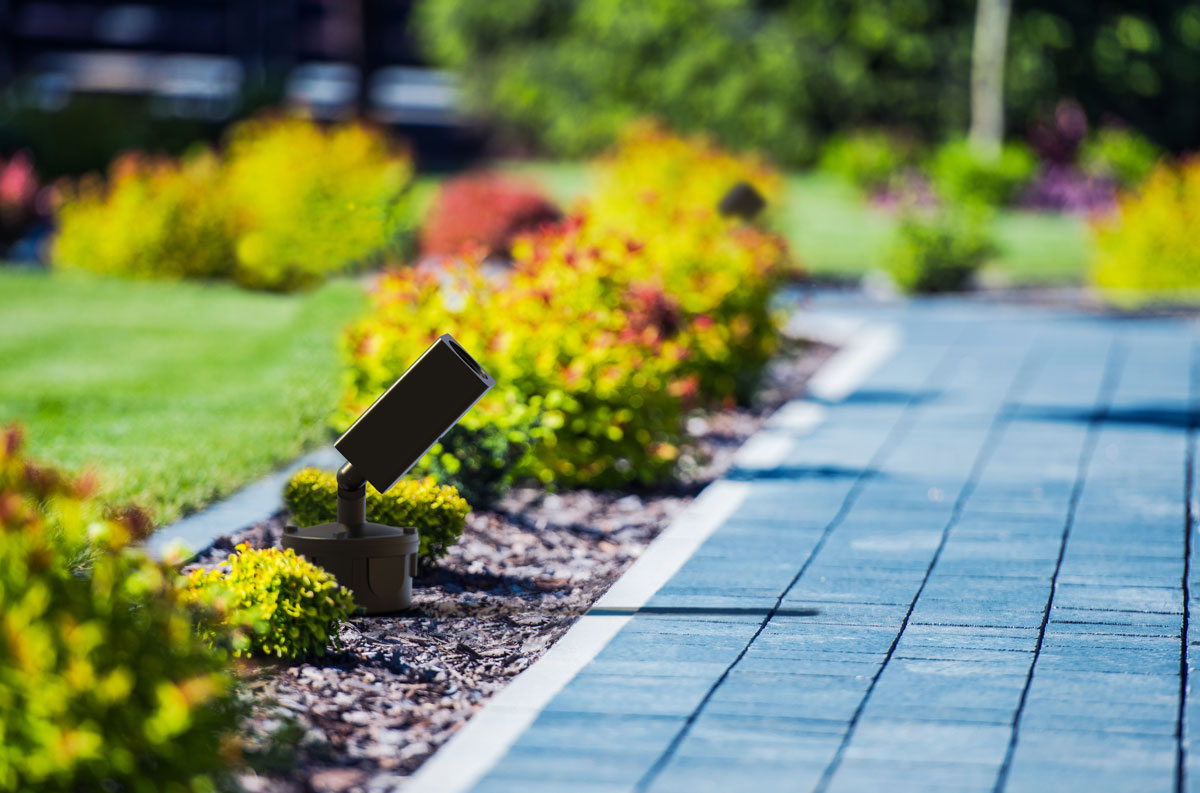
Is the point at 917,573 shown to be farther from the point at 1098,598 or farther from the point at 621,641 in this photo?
the point at 621,641

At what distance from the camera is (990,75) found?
26.3 m

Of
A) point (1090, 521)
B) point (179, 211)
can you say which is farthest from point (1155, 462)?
point (179, 211)

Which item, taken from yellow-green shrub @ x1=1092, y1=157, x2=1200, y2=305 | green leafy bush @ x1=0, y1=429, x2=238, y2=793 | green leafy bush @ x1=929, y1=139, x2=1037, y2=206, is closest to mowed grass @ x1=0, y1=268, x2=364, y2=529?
green leafy bush @ x1=0, y1=429, x2=238, y2=793

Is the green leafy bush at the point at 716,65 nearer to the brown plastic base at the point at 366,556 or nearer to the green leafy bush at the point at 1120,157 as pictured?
the green leafy bush at the point at 1120,157

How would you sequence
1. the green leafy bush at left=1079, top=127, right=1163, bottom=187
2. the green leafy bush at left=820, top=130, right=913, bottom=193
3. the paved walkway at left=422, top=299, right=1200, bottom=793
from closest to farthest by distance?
the paved walkway at left=422, top=299, right=1200, bottom=793, the green leafy bush at left=820, top=130, right=913, bottom=193, the green leafy bush at left=1079, top=127, right=1163, bottom=187

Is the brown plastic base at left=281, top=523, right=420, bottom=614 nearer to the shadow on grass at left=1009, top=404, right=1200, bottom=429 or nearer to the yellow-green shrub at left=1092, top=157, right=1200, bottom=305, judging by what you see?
the shadow on grass at left=1009, top=404, right=1200, bottom=429

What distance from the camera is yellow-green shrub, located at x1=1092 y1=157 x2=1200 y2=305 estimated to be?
15.7 m

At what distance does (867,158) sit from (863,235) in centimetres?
455

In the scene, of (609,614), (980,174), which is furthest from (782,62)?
(609,614)

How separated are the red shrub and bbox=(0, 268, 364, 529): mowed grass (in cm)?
284

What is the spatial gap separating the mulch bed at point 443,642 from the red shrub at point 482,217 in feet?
30.4

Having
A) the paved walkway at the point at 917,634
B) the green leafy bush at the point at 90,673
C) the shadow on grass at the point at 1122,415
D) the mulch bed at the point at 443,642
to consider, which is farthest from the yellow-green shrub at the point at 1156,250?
the green leafy bush at the point at 90,673

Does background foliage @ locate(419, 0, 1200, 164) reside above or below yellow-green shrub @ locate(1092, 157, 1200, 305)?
above

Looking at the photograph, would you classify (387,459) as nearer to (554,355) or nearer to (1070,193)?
(554,355)
